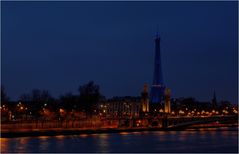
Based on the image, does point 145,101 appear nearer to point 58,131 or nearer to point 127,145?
point 58,131

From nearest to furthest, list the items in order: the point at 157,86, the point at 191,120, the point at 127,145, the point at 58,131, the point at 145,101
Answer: the point at 127,145
the point at 58,131
the point at 191,120
the point at 145,101
the point at 157,86

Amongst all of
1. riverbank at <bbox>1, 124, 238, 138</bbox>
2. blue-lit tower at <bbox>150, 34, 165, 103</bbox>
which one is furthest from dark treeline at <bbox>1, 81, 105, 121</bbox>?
blue-lit tower at <bbox>150, 34, 165, 103</bbox>

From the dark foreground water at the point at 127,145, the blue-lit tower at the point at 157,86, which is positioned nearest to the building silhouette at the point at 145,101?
the blue-lit tower at the point at 157,86

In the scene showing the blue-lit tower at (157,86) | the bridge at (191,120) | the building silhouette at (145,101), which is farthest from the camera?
the blue-lit tower at (157,86)

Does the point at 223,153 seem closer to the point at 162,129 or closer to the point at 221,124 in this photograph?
the point at 162,129

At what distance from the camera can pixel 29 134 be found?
3189 centimetres

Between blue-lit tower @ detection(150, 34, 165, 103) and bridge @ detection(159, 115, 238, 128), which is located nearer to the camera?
bridge @ detection(159, 115, 238, 128)

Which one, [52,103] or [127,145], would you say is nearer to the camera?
[127,145]

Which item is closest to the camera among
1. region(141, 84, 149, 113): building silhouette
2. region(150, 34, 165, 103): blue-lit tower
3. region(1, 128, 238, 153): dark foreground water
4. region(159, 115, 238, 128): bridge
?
region(1, 128, 238, 153): dark foreground water

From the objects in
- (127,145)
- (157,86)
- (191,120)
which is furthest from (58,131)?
(157,86)

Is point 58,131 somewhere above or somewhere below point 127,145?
above

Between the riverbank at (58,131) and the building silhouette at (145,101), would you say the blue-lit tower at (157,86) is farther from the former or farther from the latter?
the riverbank at (58,131)

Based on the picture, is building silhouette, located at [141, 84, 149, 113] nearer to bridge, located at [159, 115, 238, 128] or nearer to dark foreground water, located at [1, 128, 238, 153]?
bridge, located at [159, 115, 238, 128]

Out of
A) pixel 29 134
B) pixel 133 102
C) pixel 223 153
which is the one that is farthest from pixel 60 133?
pixel 133 102
